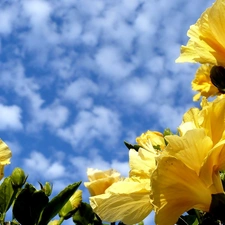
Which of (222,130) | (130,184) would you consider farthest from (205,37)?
(130,184)

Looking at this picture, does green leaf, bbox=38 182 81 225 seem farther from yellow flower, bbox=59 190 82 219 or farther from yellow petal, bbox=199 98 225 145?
yellow petal, bbox=199 98 225 145

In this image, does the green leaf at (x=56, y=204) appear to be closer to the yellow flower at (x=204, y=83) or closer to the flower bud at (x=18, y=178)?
the flower bud at (x=18, y=178)

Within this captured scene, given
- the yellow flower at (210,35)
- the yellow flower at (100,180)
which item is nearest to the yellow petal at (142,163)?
the yellow flower at (210,35)

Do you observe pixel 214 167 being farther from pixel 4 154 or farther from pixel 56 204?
pixel 4 154

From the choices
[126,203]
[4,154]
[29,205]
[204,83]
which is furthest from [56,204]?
[204,83]

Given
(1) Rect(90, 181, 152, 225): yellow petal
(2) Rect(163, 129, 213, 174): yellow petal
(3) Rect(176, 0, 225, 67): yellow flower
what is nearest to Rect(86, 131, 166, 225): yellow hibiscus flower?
(1) Rect(90, 181, 152, 225): yellow petal

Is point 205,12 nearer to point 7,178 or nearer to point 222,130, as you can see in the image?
point 222,130
